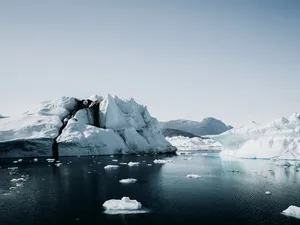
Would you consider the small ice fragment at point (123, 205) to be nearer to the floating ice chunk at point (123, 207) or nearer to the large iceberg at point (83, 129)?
the floating ice chunk at point (123, 207)

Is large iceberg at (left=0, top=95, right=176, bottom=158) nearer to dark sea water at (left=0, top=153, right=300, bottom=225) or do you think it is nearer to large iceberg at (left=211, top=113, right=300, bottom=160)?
dark sea water at (left=0, top=153, right=300, bottom=225)

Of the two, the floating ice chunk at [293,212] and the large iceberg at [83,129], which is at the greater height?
the large iceberg at [83,129]

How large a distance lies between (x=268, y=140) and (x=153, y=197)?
28.3 metres

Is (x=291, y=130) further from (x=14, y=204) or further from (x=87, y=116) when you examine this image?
(x=14, y=204)

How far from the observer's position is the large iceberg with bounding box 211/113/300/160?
130 ft

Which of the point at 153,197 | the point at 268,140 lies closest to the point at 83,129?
the point at 268,140

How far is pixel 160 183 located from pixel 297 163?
2239 centimetres

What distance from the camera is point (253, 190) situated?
2130cm

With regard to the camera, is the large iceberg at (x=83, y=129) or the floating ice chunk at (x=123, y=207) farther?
the large iceberg at (x=83, y=129)

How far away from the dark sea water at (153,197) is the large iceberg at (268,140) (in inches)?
439

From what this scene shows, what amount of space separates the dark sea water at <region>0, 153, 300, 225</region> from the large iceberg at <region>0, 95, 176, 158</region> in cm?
1474

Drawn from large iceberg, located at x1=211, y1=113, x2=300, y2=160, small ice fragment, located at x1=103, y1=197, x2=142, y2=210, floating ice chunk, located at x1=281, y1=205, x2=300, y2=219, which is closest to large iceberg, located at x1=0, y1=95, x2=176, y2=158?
large iceberg, located at x1=211, y1=113, x2=300, y2=160

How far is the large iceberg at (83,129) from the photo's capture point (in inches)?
1704

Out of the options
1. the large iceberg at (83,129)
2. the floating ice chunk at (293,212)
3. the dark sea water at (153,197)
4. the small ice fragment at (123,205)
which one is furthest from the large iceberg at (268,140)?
the small ice fragment at (123,205)
